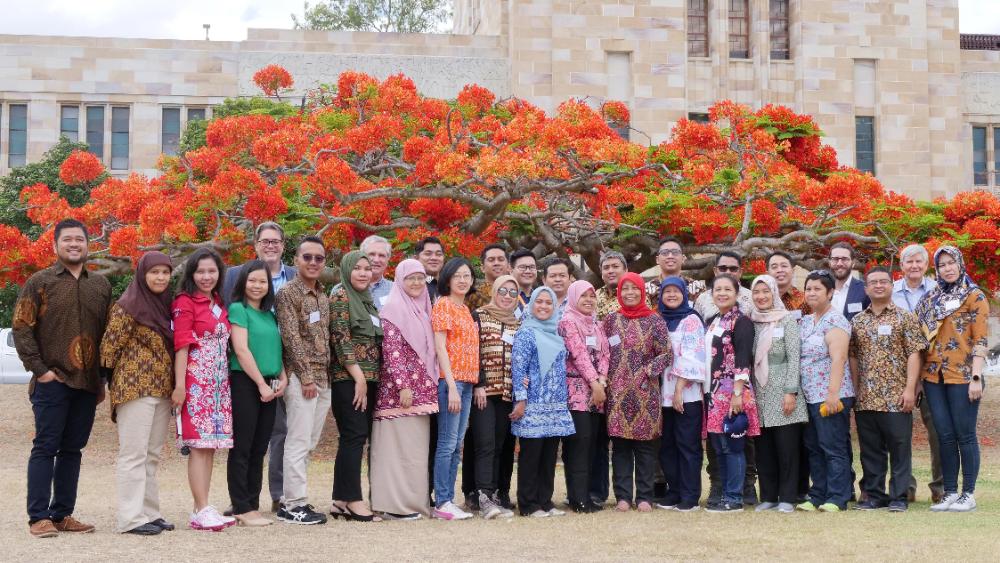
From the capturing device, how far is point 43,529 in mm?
6809

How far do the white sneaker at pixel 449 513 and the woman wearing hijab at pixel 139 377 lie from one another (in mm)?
1781

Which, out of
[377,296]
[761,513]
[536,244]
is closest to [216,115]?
[536,244]

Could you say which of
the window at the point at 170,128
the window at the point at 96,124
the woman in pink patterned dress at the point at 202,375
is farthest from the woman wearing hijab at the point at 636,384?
the window at the point at 96,124

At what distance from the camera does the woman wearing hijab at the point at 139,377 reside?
6781 mm

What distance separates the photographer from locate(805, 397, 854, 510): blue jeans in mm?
7844

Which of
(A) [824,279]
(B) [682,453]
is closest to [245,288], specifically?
(B) [682,453]

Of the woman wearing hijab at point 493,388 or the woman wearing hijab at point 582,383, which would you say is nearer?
the woman wearing hijab at point 493,388

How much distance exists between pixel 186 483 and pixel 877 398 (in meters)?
6.24

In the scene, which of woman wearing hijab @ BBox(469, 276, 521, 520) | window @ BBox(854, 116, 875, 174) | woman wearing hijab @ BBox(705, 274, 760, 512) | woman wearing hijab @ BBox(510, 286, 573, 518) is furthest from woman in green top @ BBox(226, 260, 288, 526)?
window @ BBox(854, 116, 875, 174)

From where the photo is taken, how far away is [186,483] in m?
10.6

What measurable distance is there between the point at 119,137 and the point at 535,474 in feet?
70.7

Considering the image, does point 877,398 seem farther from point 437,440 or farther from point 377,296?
point 377,296

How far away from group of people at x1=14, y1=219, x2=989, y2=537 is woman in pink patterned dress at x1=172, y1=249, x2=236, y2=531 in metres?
0.01

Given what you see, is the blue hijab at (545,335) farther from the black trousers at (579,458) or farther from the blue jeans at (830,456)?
the blue jeans at (830,456)
